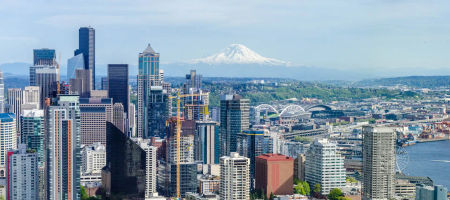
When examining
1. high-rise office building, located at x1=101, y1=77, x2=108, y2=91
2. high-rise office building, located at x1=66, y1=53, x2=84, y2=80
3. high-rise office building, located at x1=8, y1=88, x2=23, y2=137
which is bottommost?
high-rise office building, located at x1=8, y1=88, x2=23, y2=137

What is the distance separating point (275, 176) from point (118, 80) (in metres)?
19.6

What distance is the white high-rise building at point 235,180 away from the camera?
14797 millimetres

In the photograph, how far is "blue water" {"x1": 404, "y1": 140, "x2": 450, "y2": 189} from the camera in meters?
19.3

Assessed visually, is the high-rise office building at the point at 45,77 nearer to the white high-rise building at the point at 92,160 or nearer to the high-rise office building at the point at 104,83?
the high-rise office building at the point at 104,83

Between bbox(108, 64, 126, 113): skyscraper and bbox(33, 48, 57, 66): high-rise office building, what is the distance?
261cm

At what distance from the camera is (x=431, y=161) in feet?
73.9

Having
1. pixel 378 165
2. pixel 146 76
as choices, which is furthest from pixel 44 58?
pixel 378 165

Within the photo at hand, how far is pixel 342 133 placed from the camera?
96.1 ft

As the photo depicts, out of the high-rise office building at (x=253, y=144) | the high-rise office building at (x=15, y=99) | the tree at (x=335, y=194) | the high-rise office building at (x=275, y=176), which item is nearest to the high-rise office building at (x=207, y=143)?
the high-rise office building at (x=253, y=144)

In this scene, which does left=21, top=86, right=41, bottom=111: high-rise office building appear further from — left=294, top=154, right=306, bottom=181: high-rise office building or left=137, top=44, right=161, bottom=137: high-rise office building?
left=294, top=154, right=306, bottom=181: high-rise office building

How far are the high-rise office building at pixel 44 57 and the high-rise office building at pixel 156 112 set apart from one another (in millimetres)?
5945

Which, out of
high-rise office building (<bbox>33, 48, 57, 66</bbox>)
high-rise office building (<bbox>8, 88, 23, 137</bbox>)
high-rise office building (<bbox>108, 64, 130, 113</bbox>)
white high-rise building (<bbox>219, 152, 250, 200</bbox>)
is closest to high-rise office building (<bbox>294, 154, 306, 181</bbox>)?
white high-rise building (<bbox>219, 152, 250, 200</bbox>)

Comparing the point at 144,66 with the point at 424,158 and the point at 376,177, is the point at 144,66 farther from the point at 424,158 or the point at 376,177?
the point at 376,177

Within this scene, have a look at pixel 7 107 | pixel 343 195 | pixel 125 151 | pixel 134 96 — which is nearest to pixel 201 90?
pixel 134 96
